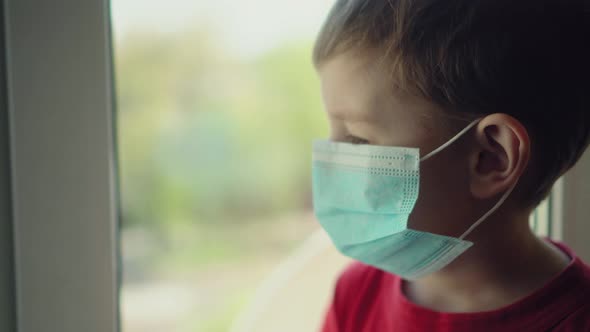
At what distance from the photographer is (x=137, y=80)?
3.35 feet

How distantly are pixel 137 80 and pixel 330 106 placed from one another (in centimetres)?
40

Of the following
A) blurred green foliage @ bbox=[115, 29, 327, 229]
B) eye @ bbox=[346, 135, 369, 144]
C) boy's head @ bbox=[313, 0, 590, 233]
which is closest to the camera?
boy's head @ bbox=[313, 0, 590, 233]

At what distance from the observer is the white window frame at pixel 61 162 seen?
0.88 m

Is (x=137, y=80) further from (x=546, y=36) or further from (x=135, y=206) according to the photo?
(x=546, y=36)

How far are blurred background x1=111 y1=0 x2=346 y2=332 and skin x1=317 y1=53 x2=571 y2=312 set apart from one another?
0.91 feet

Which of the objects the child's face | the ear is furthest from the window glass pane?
the ear

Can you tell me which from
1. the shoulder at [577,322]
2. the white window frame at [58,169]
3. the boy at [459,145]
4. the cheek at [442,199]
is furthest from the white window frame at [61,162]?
the shoulder at [577,322]

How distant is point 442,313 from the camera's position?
90 centimetres

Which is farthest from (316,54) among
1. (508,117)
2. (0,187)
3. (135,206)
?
(0,187)

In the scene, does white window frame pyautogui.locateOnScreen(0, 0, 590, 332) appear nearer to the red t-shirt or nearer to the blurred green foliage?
the blurred green foliage

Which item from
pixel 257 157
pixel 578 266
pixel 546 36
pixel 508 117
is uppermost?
pixel 546 36

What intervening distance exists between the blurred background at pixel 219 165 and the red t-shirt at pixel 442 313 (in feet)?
0.76

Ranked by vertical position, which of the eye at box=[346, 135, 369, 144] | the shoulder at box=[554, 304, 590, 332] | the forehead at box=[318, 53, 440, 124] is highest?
the forehead at box=[318, 53, 440, 124]

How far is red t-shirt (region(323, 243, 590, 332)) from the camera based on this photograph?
822mm
